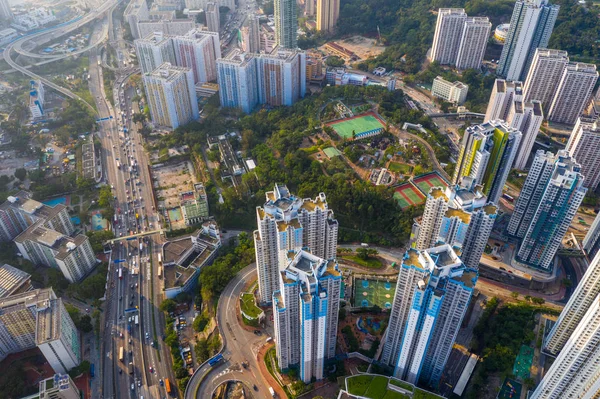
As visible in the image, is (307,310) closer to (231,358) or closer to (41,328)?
(231,358)

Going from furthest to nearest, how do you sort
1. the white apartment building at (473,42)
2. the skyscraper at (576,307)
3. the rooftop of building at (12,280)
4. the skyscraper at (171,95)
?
the white apartment building at (473,42) → the skyscraper at (171,95) → the rooftop of building at (12,280) → the skyscraper at (576,307)

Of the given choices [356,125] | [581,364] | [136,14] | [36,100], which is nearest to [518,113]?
[356,125]

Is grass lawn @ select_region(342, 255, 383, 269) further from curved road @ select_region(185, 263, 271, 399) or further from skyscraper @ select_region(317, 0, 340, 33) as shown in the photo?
skyscraper @ select_region(317, 0, 340, 33)

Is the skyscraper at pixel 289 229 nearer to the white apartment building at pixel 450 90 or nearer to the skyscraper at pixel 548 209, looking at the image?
the skyscraper at pixel 548 209

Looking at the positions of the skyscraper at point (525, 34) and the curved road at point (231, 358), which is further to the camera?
the skyscraper at point (525, 34)

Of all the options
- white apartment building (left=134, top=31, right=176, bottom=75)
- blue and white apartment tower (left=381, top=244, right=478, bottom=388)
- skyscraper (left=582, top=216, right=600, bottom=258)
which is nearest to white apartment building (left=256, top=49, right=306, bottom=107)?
white apartment building (left=134, top=31, right=176, bottom=75)

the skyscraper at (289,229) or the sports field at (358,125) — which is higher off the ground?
the skyscraper at (289,229)

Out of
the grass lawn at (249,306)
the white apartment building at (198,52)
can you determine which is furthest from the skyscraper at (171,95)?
the grass lawn at (249,306)
